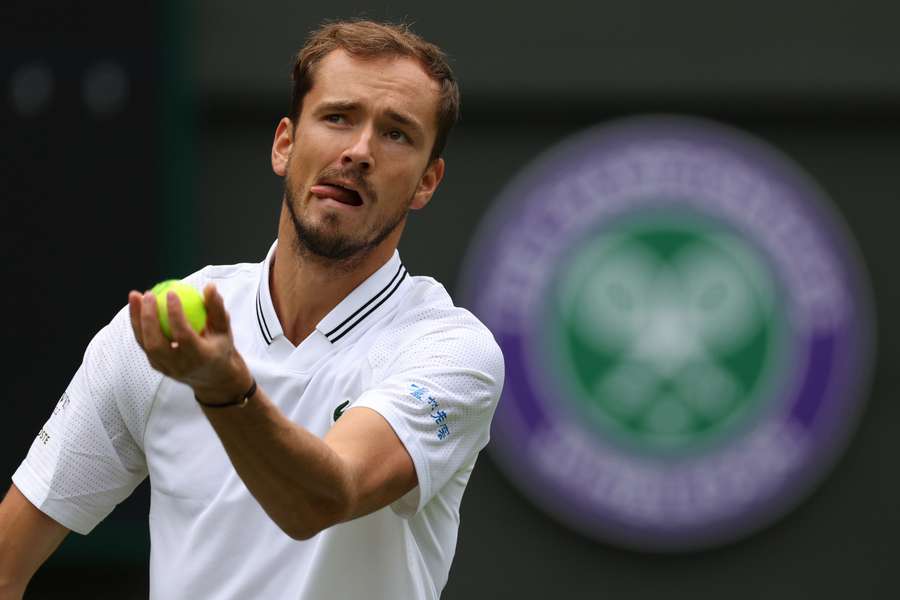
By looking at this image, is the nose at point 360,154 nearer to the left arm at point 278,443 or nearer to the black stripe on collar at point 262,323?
the black stripe on collar at point 262,323

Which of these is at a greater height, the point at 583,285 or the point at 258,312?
the point at 258,312

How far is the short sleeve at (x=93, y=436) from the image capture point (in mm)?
2844

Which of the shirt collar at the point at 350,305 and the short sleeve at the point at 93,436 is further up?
the shirt collar at the point at 350,305

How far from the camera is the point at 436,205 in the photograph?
20.6 feet

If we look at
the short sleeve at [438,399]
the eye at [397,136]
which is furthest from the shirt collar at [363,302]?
the eye at [397,136]

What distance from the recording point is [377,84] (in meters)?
2.89

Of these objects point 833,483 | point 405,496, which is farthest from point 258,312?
point 833,483

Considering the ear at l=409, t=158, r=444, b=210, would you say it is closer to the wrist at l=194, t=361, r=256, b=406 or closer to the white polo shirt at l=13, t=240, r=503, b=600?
the white polo shirt at l=13, t=240, r=503, b=600

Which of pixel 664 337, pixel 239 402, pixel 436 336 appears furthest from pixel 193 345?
pixel 664 337

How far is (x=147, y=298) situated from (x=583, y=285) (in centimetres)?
414

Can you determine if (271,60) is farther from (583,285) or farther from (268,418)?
(268,418)

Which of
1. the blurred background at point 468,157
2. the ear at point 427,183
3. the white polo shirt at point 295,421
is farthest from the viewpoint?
the blurred background at point 468,157

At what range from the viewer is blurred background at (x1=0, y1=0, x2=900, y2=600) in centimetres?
601

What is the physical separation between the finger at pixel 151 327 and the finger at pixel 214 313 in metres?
0.07
